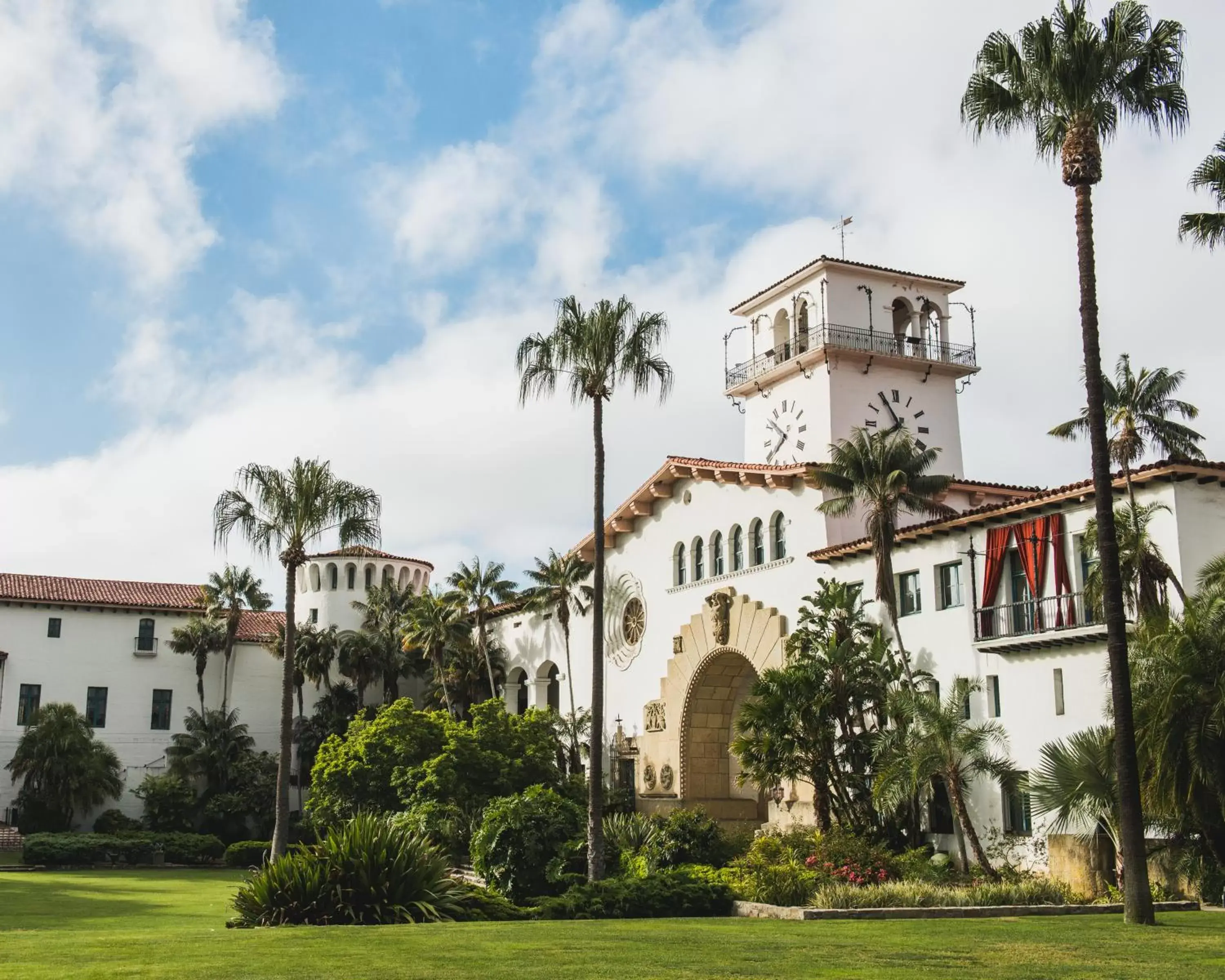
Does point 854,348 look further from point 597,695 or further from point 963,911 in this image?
point 963,911

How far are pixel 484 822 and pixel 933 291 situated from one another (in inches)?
1205

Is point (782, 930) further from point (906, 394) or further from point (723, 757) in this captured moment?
point (906, 394)

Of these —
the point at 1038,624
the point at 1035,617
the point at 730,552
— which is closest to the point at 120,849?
the point at 730,552

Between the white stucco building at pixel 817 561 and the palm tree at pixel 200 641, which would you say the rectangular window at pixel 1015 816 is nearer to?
the white stucco building at pixel 817 561

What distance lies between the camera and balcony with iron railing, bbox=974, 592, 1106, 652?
28.6 m

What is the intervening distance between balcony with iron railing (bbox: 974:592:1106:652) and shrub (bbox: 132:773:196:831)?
41186 millimetres

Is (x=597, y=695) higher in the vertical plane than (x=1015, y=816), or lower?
higher

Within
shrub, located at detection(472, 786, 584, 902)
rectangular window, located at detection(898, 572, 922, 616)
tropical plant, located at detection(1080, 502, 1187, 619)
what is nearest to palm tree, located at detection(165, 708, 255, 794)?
shrub, located at detection(472, 786, 584, 902)

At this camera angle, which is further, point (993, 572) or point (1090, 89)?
point (993, 572)

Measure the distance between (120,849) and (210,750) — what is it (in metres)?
→ 10.2

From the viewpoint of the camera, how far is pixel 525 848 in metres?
29.9

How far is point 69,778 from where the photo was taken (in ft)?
189

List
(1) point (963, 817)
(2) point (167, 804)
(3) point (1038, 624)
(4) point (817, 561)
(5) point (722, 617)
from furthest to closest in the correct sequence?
1. (2) point (167, 804)
2. (5) point (722, 617)
3. (4) point (817, 561)
4. (3) point (1038, 624)
5. (1) point (963, 817)

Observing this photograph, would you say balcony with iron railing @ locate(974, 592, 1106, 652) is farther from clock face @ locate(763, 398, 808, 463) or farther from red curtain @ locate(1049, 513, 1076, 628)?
clock face @ locate(763, 398, 808, 463)
